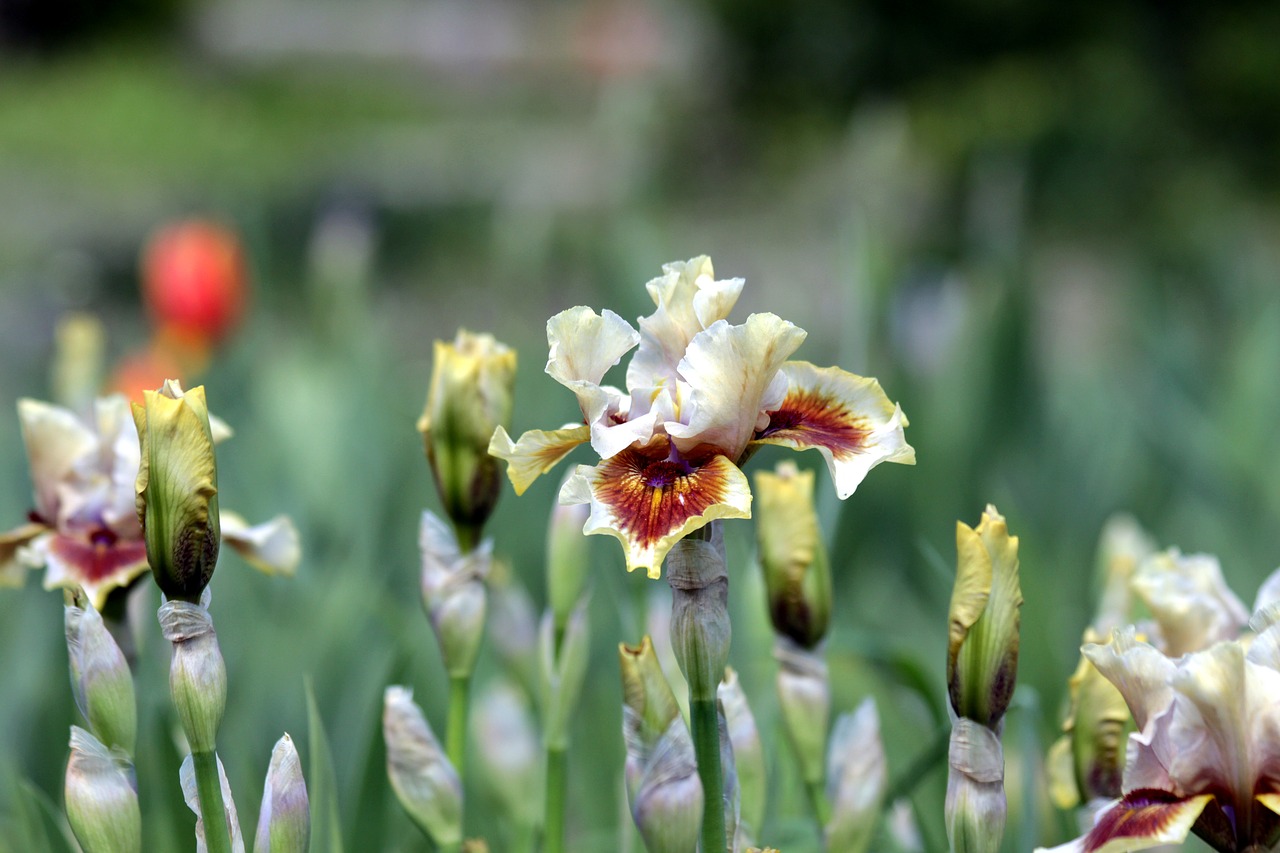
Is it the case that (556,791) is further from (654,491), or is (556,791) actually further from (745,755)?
(654,491)

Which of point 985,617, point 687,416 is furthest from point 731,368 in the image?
point 985,617

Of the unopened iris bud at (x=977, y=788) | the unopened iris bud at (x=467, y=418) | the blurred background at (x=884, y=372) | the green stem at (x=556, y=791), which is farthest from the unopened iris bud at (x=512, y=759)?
the unopened iris bud at (x=977, y=788)

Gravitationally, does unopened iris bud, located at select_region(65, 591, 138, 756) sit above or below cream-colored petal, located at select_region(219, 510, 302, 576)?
below

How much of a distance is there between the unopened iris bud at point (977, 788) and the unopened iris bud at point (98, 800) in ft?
1.11

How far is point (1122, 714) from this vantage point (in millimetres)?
554

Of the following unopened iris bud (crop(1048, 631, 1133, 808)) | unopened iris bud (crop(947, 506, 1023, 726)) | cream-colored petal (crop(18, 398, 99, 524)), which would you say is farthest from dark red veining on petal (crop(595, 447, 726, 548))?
cream-colored petal (crop(18, 398, 99, 524))

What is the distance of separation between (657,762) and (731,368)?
0.16 meters

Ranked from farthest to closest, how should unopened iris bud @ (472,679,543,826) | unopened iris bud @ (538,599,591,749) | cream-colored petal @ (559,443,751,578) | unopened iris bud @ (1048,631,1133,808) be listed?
unopened iris bud @ (472,679,543,826) < unopened iris bud @ (538,599,591,749) < unopened iris bud @ (1048,631,1133,808) < cream-colored petal @ (559,443,751,578)

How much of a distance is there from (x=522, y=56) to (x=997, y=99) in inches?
508

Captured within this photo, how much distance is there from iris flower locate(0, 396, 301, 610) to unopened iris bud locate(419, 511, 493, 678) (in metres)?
0.07

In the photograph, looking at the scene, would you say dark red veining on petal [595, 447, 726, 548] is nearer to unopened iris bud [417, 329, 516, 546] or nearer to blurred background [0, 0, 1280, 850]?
unopened iris bud [417, 329, 516, 546]

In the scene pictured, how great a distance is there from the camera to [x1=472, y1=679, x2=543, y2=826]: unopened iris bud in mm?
864

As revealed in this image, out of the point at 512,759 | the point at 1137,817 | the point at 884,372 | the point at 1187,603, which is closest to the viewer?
the point at 1137,817

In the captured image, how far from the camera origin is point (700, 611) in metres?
0.48
